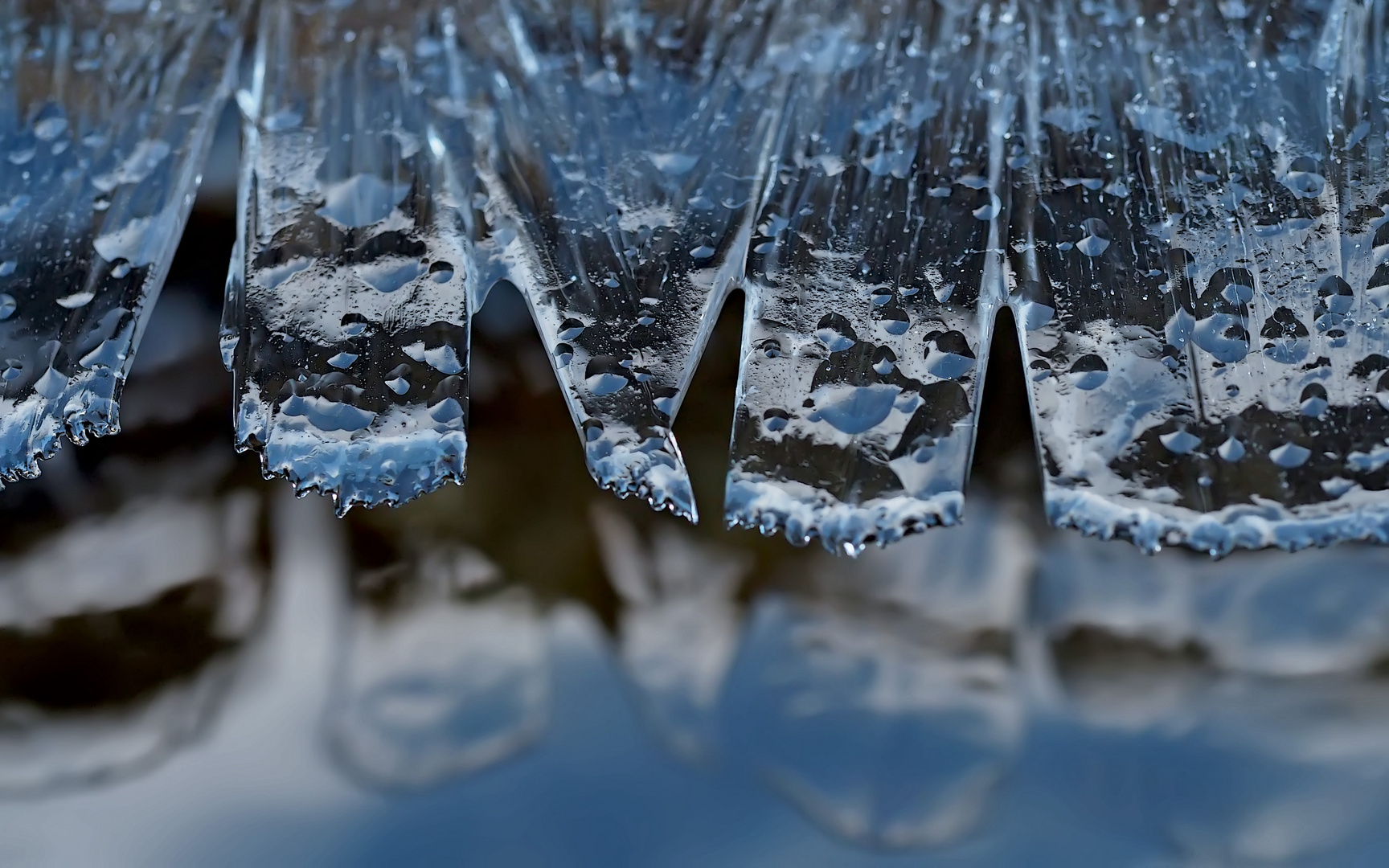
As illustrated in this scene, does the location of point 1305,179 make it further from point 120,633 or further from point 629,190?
point 120,633

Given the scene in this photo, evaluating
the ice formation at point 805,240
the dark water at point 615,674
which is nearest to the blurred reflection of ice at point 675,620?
the dark water at point 615,674

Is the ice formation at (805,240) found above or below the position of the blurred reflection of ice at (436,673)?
above

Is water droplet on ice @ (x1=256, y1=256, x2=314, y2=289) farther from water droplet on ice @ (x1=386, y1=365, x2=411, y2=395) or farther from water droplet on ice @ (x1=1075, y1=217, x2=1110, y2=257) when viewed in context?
water droplet on ice @ (x1=1075, y1=217, x2=1110, y2=257)

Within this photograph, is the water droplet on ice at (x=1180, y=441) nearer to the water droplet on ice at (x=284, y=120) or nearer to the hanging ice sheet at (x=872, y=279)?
the hanging ice sheet at (x=872, y=279)

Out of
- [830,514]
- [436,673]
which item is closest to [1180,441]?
[830,514]

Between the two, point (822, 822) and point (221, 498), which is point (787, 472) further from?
point (221, 498)

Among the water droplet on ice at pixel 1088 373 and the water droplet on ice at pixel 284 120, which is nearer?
the water droplet on ice at pixel 1088 373
